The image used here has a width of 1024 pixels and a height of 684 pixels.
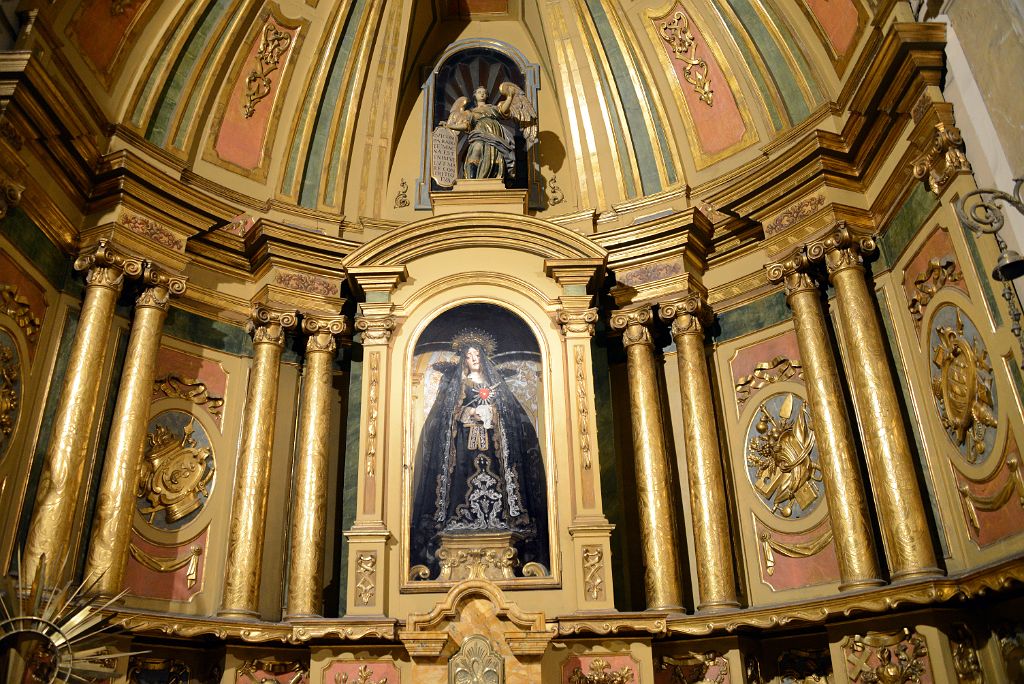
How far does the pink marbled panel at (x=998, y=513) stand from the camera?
6.22m

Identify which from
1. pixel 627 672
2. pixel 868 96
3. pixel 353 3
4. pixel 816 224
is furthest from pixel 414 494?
pixel 353 3

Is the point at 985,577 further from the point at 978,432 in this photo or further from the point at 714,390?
the point at 714,390

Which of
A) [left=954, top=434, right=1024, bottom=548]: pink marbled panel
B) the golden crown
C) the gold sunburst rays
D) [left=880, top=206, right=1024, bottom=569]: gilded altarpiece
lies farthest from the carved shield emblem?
[left=954, top=434, right=1024, bottom=548]: pink marbled panel

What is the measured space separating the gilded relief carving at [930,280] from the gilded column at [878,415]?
38 cm

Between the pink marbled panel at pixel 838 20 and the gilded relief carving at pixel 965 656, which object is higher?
the pink marbled panel at pixel 838 20

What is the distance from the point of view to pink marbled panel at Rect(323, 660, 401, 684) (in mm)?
7594

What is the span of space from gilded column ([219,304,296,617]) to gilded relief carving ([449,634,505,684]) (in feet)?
7.10

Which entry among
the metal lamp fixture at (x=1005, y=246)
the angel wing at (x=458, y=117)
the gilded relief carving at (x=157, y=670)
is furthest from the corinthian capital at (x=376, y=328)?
the metal lamp fixture at (x=1005, y=246)

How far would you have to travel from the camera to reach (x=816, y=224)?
333 inches

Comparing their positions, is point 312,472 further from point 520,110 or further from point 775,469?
point 520,110

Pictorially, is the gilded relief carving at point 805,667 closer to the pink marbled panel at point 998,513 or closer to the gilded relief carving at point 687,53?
the pink marbled panel at point 998,513

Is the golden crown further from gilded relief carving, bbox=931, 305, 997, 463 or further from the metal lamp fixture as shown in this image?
the metal lamp fixture

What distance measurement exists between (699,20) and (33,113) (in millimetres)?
6984

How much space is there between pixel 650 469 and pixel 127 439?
4.80 metres
